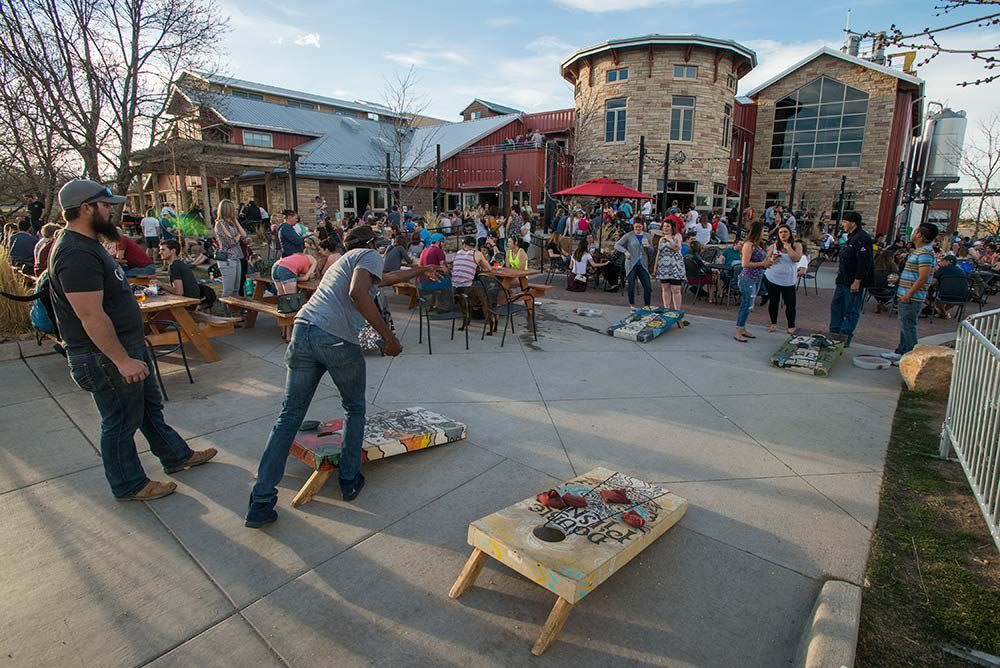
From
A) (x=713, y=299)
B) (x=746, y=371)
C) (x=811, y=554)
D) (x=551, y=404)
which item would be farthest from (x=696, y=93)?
(x=811, y=554)

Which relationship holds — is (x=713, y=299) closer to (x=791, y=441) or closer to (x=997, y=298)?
(x=791, y=441)

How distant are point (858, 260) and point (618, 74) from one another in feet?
70.6

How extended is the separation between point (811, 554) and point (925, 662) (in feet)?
2.33

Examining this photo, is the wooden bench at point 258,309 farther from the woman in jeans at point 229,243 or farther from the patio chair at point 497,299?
the patio chair at point 497,299

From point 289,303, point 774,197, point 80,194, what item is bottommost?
point 289,303

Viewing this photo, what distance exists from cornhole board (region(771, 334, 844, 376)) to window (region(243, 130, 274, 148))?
85.7 ft

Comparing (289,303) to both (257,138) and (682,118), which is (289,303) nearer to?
(682,118)

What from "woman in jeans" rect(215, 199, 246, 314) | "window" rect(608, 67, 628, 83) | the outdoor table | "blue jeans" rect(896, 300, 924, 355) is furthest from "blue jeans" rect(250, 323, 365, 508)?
"window" rect(608, 67, 628, 83)

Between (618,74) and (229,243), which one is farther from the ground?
(618,74)

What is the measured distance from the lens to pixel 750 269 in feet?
25.1

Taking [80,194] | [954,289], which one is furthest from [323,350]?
[954,289]

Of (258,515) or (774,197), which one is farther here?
(774,197)

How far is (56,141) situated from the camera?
11945 millimetres

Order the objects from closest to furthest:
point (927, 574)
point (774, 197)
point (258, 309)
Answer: point (927, 574) < point (258, 309) < point (774, 197)
